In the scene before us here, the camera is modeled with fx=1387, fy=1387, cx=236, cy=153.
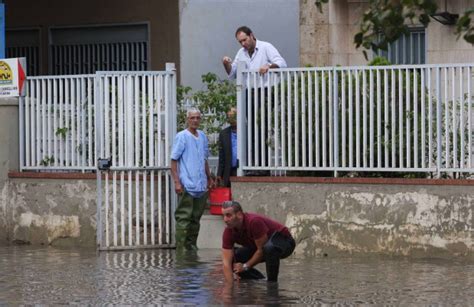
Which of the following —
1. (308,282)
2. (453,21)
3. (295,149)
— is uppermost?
(453,21)

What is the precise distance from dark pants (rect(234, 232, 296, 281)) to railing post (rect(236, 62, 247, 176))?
131 inches

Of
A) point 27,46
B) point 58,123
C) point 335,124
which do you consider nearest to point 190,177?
point 335,124

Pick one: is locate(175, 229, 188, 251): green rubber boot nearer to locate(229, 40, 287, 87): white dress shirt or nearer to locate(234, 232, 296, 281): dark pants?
locate(229, 40, 287, 87): white dress shirt

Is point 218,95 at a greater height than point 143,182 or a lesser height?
greater

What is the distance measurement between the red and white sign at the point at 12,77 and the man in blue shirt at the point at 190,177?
105 inches

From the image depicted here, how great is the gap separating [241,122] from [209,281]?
362 cm

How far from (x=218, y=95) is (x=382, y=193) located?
11.2ft

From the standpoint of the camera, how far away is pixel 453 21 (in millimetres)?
19859

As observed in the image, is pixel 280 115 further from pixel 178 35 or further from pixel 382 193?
pixel 178 35

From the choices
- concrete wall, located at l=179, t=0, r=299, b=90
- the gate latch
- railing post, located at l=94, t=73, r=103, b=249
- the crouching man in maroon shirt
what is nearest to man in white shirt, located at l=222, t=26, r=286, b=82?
railing post, located at l=94, t=73, r=103, b=249

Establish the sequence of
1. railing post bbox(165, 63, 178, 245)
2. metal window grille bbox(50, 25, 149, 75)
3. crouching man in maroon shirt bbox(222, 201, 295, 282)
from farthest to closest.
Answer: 1. metal window grille bbox(50, 25, 149, 75)
2. railing post bbox(165, 63, 178, 245)
3. crouching man in maroon shirt bbox(222, 201, 295, 282)

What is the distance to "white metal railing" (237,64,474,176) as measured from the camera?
15961 millimetres

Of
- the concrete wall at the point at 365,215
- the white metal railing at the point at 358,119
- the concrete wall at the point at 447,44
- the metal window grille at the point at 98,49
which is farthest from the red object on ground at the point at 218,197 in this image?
the metal window grille at the point at 98,49

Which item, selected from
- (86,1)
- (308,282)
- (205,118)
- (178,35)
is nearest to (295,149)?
(205,118)
